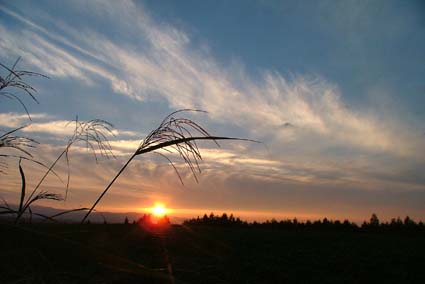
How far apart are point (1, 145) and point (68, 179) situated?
0.45 meters

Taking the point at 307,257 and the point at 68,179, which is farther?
the point at 307,257

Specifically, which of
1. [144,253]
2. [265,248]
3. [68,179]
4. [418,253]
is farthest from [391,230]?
[68,179]

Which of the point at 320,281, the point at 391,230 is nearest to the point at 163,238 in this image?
the point at 320,281

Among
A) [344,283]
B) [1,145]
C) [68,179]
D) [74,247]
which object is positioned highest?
[1,145]

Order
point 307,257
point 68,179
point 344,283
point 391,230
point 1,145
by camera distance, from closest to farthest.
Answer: point 68,179 → point 1,145 → point 344,283 → point 307,257 → point 391,230

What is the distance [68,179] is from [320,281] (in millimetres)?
4716

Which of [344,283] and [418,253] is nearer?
[344,283]

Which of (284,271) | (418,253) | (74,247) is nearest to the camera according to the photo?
(74,247)

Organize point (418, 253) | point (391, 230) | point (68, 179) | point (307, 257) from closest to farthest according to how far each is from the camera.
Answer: point (68, 179), point (307, 257), point (418, 253), point (391, 230)

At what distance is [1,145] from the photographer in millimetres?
1856

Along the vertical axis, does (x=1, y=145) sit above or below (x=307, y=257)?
above

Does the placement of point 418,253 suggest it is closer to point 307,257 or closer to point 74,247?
point 307,257

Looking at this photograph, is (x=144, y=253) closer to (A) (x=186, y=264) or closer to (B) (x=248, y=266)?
(A) (x=186, y=264)

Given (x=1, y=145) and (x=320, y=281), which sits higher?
(x=1, y=145)
